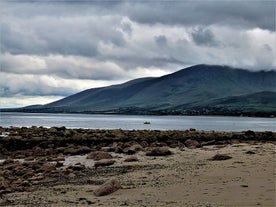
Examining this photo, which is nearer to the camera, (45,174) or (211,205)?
(211,205)

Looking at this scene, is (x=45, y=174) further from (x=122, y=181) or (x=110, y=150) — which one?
(x=110, y=150)

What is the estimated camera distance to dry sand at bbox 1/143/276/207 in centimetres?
1455

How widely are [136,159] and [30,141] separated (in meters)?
18.8

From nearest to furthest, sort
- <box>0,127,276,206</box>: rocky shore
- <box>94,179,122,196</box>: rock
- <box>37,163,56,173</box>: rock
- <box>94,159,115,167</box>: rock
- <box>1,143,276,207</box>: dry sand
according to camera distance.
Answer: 1. <box>1,143,276,207</box>: dry sand
2. <box>0,127,276,206</box>: rocky shore
3. <box>94,179,122,196</box>: rock
4. <box>37,163,56,173</box>: rock
5. <box>94,159,115,167</box>: rock

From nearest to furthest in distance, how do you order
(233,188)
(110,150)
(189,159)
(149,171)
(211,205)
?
1. (211,205)
2. (233,188)
3. (149,171)
4. (189,159)
5. (110,150)

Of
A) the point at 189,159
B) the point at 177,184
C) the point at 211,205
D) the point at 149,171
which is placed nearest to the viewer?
the point at 211,205

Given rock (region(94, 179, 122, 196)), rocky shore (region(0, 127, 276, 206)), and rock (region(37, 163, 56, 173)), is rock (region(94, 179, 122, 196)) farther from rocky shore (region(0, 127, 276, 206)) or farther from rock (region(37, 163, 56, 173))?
rock (region(37, 163, 56, 173))

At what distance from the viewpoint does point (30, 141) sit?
41.9 metres

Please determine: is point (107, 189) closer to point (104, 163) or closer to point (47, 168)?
point (47, 168)

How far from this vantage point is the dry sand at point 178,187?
573 inches

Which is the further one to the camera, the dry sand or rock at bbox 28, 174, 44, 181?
rock at bbox 28, 174, 44, 181

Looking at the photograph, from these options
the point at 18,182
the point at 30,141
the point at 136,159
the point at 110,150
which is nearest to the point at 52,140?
the point at 30,141

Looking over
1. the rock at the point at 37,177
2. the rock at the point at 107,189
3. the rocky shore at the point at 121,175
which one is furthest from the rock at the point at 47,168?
the rock at the point at 107,189

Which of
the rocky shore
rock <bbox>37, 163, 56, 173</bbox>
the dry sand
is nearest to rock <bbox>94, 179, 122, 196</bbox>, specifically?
the rocky shore
